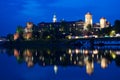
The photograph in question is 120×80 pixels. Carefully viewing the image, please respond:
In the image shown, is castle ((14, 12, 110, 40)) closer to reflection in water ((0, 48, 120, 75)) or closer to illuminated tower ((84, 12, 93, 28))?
illuminated tower ((84, 12, 93, 28))

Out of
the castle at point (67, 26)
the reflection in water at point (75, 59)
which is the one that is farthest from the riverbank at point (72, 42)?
the reflection in water at point (75, 59)

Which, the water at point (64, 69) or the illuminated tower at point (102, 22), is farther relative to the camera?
the illuminated tower at point (102, 22)

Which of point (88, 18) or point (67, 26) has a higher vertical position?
point (88, 18)

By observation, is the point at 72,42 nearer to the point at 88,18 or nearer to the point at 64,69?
the point at 88,18

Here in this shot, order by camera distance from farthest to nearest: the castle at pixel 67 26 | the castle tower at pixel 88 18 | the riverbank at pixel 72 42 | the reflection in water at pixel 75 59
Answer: the castle tower at pixel 88 18
the castle at pixel 67 26
the riverbank at pixel 72 42
the reflection in water at pixel 75 59

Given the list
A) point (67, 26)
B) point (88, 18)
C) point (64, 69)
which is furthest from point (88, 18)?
point (64, 69)

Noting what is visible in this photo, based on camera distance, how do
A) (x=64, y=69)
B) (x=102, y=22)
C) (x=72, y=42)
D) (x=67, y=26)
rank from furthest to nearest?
(x=102, y=22)
(x=67, y=26)
(x=72, y=42)
(x=64, y=69)

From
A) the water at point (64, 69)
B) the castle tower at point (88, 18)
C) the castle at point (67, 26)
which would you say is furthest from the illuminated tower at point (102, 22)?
the water at point (64, 69)

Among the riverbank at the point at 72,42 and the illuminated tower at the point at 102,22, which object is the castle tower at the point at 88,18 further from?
the riverbank at the point at 72,42

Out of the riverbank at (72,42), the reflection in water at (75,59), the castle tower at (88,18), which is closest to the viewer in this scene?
the reflection in water at (75,59)

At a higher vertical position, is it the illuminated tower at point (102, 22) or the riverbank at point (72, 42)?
the illuminated tower at point (102, 22)

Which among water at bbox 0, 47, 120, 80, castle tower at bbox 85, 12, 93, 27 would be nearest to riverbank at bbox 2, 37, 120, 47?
castle tower at bbox 85, 12, 93, 27

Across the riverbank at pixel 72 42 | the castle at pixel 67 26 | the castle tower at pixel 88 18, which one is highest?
the castle tower at pixel 88 18

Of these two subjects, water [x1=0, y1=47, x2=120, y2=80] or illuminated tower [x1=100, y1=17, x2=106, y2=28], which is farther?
illuminated tower [x1=100, y1=17, x2=106, y2=28]
